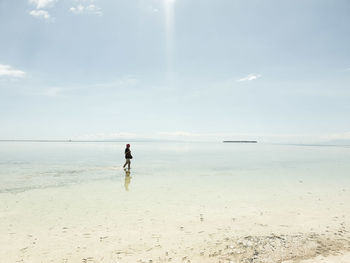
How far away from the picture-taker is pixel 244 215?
1111cm

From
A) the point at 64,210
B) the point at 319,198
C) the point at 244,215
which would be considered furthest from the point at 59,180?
the point at 319,198

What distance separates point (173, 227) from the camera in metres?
9.51

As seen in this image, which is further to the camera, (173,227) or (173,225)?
(173,225)

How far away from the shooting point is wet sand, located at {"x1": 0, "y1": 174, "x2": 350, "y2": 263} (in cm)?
721

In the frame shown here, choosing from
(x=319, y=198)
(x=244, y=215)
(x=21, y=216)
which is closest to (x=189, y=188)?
(x=244, y=215)

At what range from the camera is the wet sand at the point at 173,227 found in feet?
23.6

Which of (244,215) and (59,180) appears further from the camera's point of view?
(59,180)

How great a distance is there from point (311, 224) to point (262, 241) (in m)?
3.19

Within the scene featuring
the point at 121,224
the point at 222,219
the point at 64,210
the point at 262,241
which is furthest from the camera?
the point at 64,210

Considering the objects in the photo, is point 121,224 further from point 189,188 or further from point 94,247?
point 189,188

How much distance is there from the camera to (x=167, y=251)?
745 centimetres

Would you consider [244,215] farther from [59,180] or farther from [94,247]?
[59,180]

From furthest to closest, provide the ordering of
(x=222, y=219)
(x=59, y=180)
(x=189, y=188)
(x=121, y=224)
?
(x=59, y=180)
(x=189, y=188)
(x=222, y=219)
(x=121, y=224)

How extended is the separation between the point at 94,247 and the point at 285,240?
6.19 m
